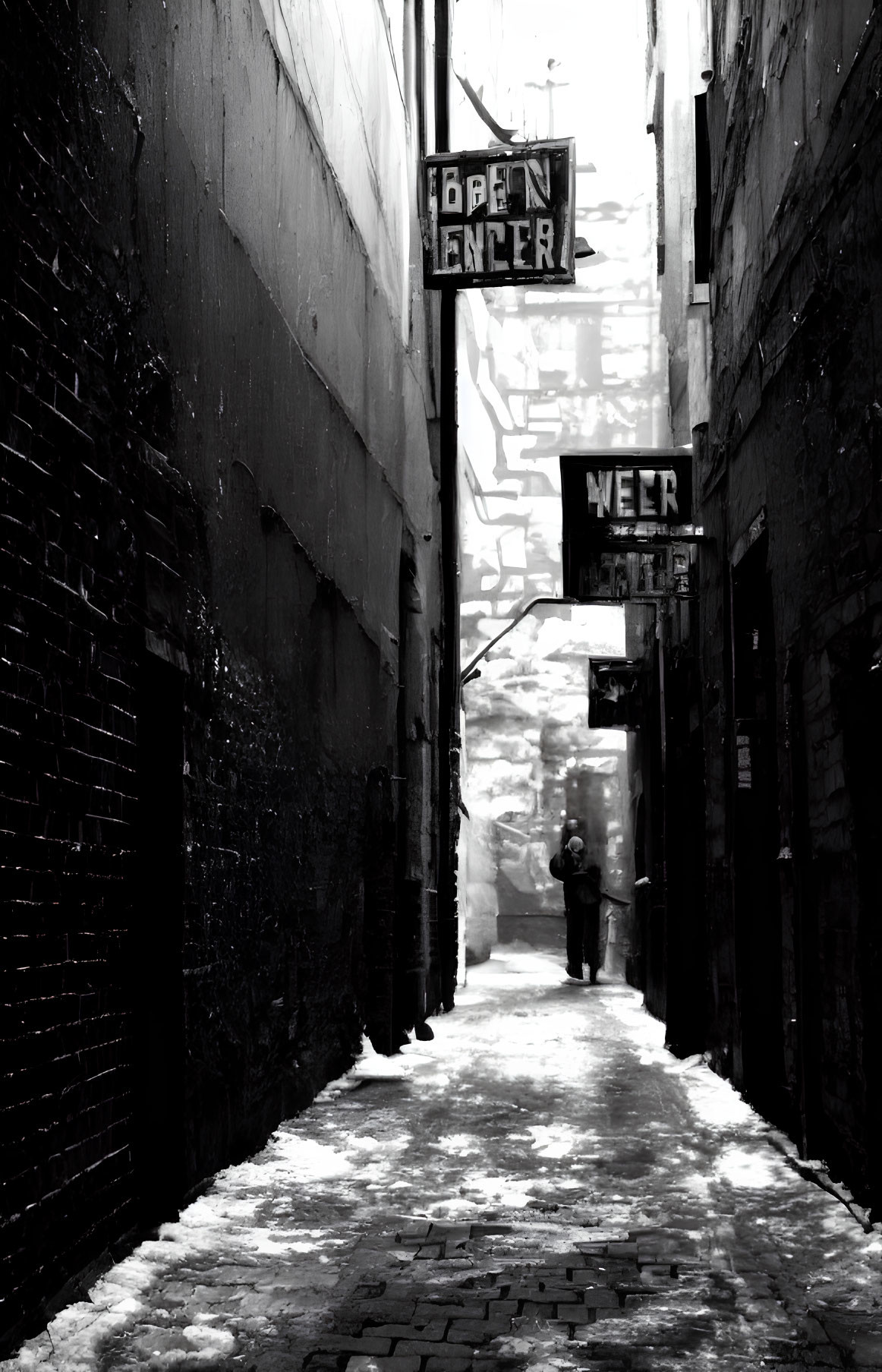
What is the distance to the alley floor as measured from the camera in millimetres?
3566

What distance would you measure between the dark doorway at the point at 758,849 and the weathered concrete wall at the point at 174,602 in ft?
7.56

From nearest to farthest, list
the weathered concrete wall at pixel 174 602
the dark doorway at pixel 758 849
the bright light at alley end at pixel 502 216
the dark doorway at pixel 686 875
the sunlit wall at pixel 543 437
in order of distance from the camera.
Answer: the weathered concrete wall at pixel 174 602
the dark doorway at pixel 758 849
the dark doorway at pixel 686 875
the bright light at alley end at pixel 502 216
the sunlit wall at pixel 543 437

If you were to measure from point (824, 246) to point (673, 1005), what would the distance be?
237 inches

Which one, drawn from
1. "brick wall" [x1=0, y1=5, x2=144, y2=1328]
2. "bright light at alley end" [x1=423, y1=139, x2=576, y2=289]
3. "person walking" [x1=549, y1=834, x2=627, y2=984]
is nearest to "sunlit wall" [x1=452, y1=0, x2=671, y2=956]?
"person walking" [x1=549, y1=834, x2=627, y2=984]

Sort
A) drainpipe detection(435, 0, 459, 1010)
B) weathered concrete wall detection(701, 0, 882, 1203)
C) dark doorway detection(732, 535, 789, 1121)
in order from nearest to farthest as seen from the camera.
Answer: weathered concrete wall detection(701, 0, 882, 1203)
dark doorway detection(732, 535, 789, 1121)
drainpipe detection(435, 0, 459, 1010)

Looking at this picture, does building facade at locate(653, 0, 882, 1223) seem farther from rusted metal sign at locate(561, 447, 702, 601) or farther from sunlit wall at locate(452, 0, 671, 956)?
sunlit wall at locate(452, 0, 671, 956)

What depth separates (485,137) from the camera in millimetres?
20500

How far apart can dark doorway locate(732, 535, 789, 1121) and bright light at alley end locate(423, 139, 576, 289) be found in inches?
151

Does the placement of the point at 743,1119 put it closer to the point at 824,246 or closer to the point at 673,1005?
the point at 673,1005

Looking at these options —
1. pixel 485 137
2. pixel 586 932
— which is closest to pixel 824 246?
pixel 586 932

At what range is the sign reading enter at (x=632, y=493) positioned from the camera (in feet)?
33.3

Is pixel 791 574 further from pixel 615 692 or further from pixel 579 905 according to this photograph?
pixel 579 905

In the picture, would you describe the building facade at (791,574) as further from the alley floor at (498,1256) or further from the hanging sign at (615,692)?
the hanging sign at (615,692)

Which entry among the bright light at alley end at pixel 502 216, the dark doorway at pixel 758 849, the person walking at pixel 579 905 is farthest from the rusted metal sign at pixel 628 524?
the person walking at pixel 579 905
